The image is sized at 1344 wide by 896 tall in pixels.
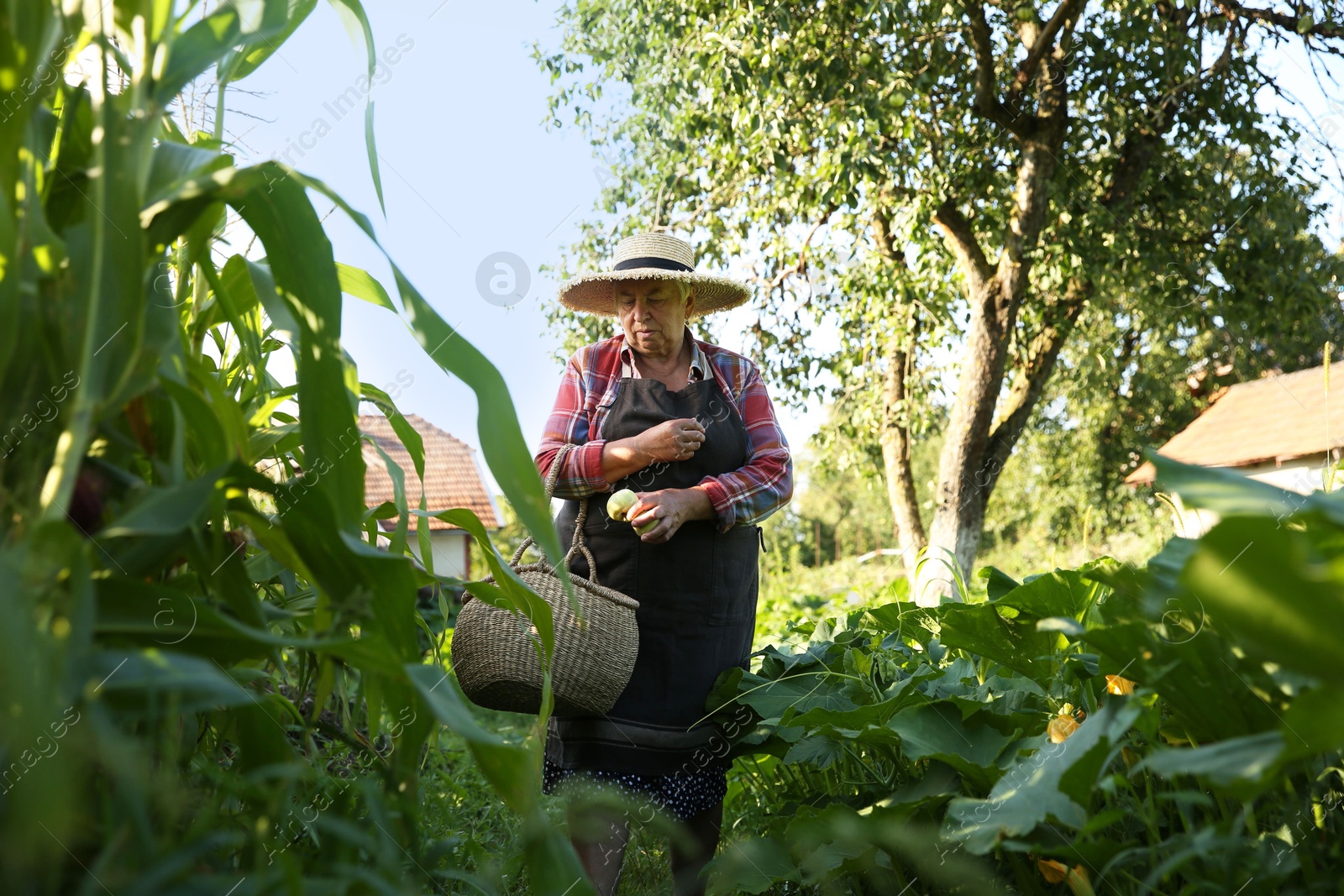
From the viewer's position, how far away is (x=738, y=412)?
2.44 m

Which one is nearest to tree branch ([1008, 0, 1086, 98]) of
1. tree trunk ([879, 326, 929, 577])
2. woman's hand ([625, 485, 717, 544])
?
tree trunk ([879, 326, 929, 577])

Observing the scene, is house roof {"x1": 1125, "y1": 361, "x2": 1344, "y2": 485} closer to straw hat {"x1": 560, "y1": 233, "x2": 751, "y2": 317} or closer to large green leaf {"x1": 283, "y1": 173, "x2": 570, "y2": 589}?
straw hat {"x1": 560, "y1": 233, "x2": 751, "y2": 317}

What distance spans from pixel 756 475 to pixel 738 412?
0.20 meters

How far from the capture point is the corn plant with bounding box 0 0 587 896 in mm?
646

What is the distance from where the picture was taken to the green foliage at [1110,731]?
2.52 feet

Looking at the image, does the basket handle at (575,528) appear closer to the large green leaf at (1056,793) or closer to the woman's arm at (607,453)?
the woman's arm at (607,453)

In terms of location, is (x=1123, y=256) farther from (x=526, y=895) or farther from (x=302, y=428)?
(x=302, y=428)

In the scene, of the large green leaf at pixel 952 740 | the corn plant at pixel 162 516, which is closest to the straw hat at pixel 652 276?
the large green leaf at pixel 952 740

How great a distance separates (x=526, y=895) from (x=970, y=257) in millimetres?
6816

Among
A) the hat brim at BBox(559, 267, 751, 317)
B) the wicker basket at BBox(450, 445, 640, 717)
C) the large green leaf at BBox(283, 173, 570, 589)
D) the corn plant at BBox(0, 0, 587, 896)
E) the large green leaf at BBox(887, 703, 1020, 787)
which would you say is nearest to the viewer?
the corn plant at BBox(0, 0, 587, 896)

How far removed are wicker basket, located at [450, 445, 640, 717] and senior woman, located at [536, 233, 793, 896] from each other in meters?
0.13

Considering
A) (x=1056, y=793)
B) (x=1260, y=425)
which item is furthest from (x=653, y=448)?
(x=1260, y=425)

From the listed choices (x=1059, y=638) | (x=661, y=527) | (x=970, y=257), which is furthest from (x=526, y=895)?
(x=970, y=257)

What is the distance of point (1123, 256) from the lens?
730cm
